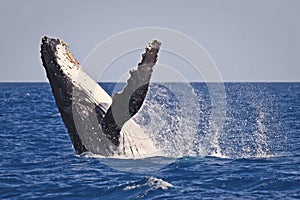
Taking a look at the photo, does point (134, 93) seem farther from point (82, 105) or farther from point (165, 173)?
point (165, 173)

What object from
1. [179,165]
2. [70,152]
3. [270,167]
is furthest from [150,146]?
[70,152]

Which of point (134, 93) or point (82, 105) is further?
point (82, 105)

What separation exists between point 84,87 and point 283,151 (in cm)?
575

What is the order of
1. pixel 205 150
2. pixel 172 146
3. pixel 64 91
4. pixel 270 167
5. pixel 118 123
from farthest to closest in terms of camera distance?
pixel 205 150
pixel 172 146
pixel 270 167
pixel 64 91
pixel 118 123

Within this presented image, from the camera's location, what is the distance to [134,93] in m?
8.50

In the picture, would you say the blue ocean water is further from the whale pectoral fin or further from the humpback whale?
the whale pectoral fin

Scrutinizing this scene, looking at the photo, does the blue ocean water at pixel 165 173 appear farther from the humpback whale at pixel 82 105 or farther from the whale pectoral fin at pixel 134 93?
the whale pectoral fin at pixel 134 93

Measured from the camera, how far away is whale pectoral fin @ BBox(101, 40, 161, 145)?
8.21 m

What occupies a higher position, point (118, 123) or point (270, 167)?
point (118, 123)

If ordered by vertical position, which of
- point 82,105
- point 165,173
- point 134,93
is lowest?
point 165,173

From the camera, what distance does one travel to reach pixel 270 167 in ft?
35.7

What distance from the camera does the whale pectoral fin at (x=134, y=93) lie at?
821 centimetres

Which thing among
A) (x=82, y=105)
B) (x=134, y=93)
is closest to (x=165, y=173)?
(x=82, y=105)

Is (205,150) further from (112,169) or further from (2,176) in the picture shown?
(2,176)
